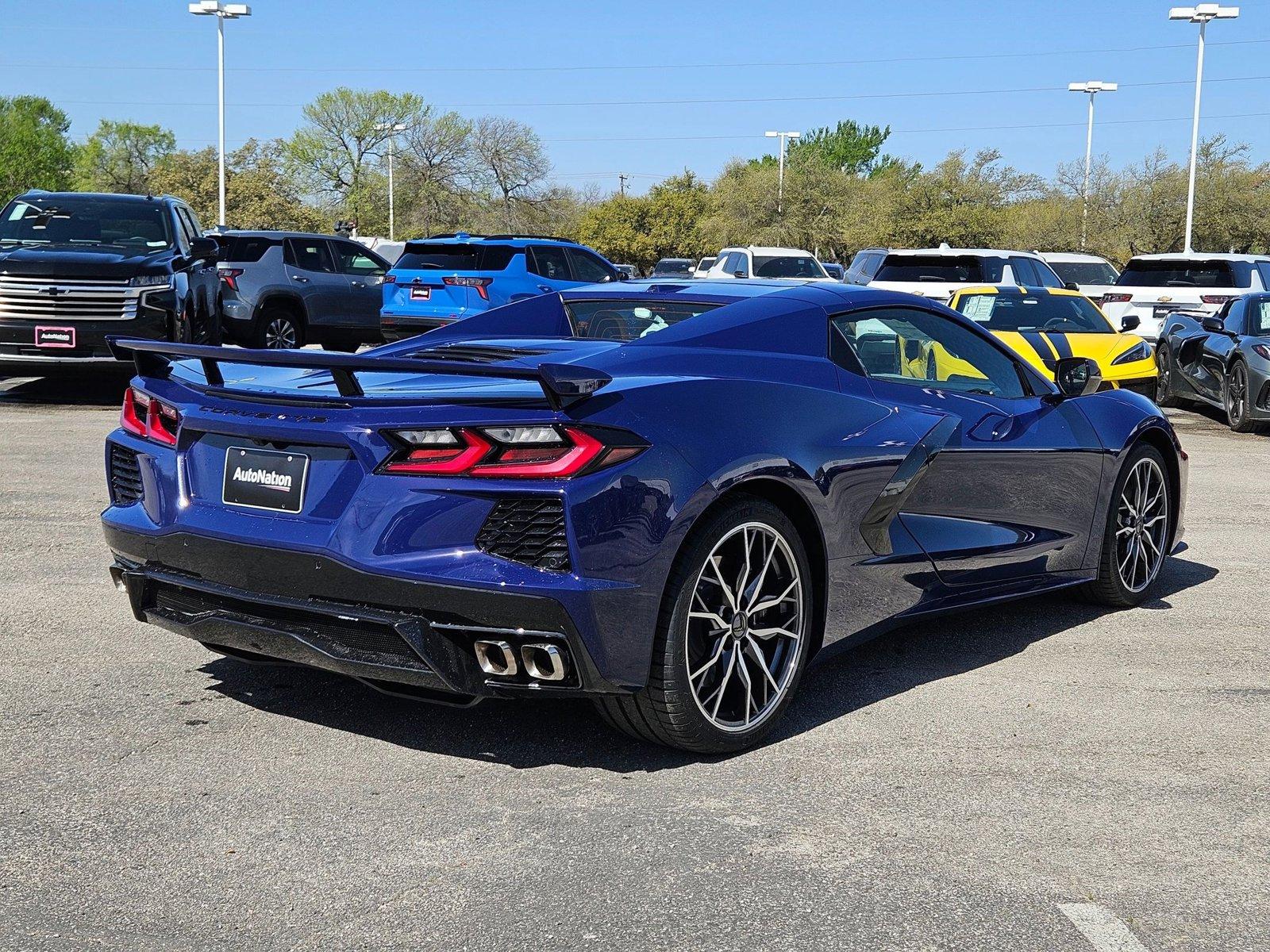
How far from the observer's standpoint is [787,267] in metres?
29.4

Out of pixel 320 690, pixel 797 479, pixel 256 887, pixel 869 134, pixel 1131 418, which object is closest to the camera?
pixel 256 887

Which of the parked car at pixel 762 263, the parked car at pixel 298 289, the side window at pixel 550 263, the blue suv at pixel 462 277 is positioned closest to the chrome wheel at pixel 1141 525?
the blue suv at pixel 462 277

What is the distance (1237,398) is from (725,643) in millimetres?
11899

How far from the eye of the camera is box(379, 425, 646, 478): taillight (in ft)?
12.5

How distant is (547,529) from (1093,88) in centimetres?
5704

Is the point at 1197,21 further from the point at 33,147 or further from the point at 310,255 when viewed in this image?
the point at 33,147

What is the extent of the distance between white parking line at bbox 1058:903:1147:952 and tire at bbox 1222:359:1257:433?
12164 mm

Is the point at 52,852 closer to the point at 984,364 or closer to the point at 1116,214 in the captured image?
the point at 984,364

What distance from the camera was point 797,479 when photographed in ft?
14.6

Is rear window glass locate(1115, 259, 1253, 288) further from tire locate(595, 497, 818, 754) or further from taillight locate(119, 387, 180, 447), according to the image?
taillight locate(119, 387, 180, 447)

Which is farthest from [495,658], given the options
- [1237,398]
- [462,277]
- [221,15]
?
[221,15]

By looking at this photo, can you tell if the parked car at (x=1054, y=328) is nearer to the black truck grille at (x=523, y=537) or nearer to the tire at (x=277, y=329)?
the tire at (x=277, y=329)

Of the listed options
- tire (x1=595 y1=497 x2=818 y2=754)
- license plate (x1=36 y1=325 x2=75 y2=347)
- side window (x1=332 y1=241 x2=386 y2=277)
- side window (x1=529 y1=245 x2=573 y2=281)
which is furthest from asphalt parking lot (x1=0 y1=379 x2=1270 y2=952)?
side window (x1=332 y1=241 x2=386 y2=277)

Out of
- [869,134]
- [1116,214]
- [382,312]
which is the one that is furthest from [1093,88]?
[869,134]
